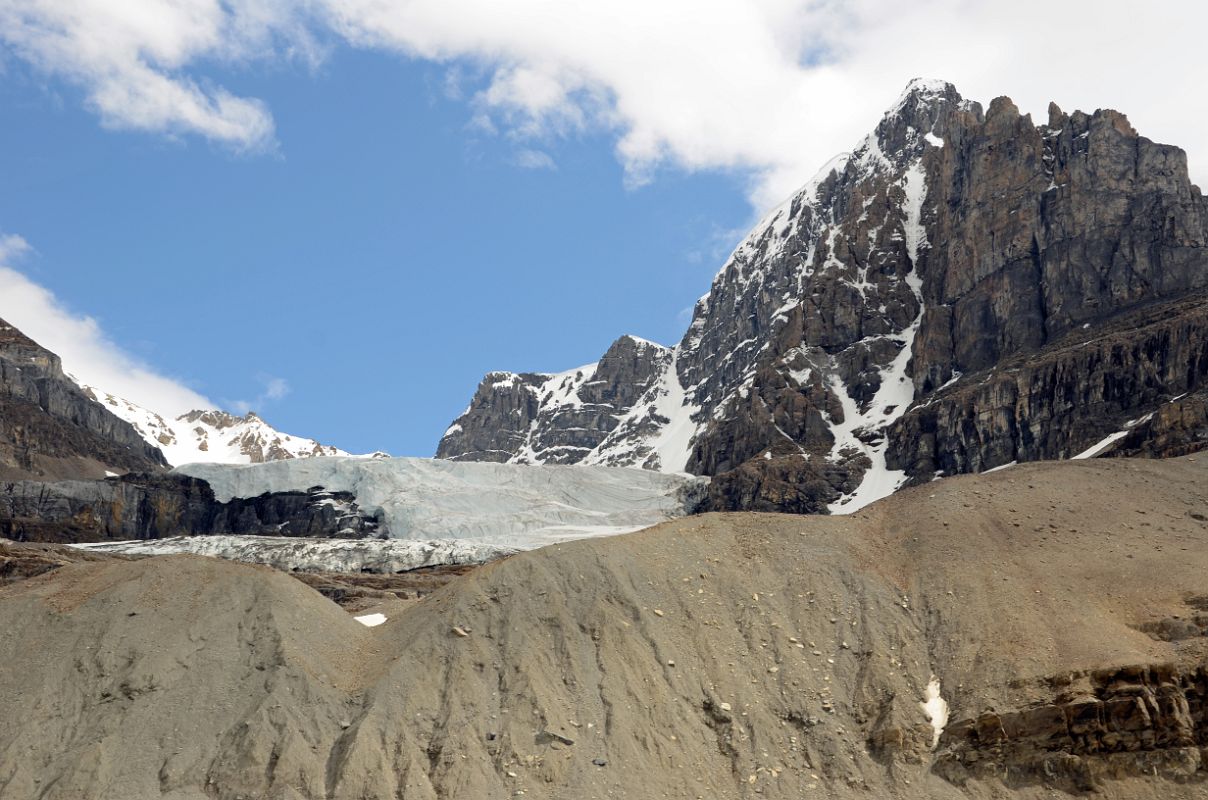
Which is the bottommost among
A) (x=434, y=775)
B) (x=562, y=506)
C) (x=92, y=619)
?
(x=434, y=775)

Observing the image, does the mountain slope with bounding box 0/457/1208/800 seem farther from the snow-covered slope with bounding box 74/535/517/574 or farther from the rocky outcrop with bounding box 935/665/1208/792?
the snow-covered slope with bounding box 74/535/517/574

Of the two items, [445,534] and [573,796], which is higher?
[445,534]

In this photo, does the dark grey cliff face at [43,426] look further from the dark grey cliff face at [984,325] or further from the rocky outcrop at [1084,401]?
the rocky outcrop at [1084,401]

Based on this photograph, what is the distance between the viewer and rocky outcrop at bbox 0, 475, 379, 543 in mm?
144375

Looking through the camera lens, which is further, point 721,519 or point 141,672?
→ point 721,519

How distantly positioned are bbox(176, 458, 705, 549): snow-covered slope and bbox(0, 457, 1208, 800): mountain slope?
302 ft

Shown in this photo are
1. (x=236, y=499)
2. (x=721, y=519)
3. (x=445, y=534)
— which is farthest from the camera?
(x=236, y=499)

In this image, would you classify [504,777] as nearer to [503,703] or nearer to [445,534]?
[503,703]

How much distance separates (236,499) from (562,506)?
1662 inches

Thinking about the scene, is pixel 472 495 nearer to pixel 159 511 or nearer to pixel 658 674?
pixel 159 511

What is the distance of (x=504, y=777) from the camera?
1505 inches

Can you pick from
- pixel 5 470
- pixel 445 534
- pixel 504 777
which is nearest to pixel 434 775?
pixel 504 777

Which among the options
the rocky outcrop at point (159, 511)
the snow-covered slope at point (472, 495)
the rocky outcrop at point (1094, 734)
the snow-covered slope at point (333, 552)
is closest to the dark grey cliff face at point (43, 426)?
the rocky outcrop at point (159, 511)

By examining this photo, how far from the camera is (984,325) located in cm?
15975
